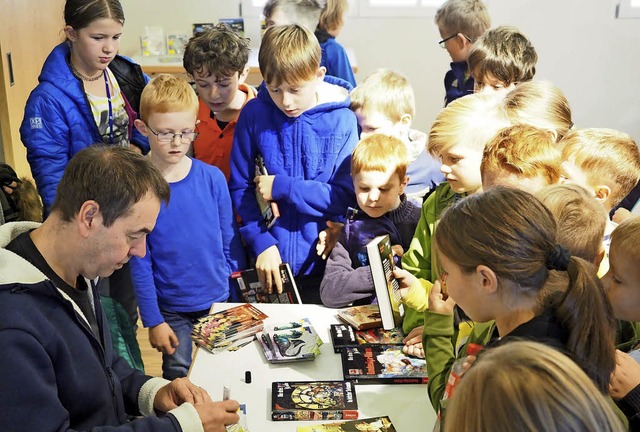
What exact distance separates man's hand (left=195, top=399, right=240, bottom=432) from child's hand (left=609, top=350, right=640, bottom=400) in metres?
0.87

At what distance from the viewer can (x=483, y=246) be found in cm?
144

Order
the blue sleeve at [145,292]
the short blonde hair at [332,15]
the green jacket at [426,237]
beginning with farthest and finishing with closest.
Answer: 1. the short blonde hair at [332,15]
2. the blue sleeve at [145,292]
3. the green jacket at [426,237]

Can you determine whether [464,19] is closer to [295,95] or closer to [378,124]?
[378,124]

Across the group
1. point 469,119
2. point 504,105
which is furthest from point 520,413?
point 504,105

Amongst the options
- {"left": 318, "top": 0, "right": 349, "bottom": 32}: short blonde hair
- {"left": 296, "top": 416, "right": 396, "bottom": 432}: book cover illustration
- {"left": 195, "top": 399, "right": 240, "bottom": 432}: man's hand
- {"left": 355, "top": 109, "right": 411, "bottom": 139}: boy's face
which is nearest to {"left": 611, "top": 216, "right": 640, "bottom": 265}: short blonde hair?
{"left": 296, "top": 416, "right": 396, "bottom": 432}: book cover illustration

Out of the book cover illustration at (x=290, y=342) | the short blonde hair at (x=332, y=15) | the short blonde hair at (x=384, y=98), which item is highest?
the short blonde hair at (x=332, y=15)

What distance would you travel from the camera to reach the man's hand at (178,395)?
1792mm

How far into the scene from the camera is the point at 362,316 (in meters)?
2.29

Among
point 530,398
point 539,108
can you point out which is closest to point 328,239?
point 539,108

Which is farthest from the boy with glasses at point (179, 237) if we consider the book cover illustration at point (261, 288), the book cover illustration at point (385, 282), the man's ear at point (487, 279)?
the man's ear at point (487, 279)

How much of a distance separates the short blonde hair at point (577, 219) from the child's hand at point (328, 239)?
105 centimetres

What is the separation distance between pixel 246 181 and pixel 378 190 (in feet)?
2.08

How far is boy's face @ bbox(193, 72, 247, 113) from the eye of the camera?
301 cm

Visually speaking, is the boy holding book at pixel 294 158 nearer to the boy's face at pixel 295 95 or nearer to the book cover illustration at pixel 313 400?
the boy's face at pixel 295 95
